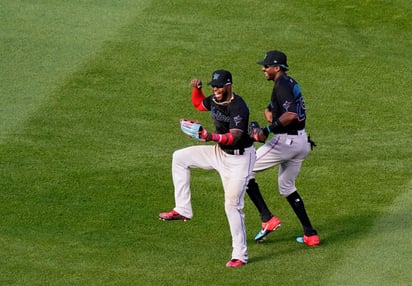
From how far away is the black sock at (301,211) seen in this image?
14641 millimetres

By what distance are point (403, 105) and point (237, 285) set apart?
6979 millimetres

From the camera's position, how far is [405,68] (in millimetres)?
20641

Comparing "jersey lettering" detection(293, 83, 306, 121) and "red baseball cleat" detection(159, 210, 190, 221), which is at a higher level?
"jersey lettering" detection(293, 83, 306, 121)

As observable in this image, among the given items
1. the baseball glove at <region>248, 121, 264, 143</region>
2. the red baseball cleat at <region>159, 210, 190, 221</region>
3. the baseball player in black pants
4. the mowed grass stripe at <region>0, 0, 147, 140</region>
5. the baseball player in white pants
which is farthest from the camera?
the mowed grass stripe at <region>0, 0, 147, 140</region>

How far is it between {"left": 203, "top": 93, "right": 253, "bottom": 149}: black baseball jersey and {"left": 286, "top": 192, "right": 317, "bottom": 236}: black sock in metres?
1.03

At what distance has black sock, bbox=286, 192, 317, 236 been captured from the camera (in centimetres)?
1464

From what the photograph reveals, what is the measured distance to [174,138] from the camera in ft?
59.6

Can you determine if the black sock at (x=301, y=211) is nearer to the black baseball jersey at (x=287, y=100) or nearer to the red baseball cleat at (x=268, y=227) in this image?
the red baseball cleat at (x=268, y=227)

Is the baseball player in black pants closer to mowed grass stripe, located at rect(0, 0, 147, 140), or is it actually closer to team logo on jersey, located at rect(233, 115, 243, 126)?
team logo on jersey, located at rect(233, 115, 243, 126)

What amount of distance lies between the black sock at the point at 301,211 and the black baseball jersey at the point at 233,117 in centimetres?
103

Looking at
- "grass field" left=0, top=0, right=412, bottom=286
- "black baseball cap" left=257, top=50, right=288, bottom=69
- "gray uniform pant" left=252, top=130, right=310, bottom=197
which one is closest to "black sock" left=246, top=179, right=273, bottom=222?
"gray uniform pant" left=252, top=130, right=310, bottom=197

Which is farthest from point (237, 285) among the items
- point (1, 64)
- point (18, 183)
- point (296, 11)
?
point (296, 11)

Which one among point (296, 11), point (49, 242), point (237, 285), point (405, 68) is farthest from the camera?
point (296, 11)

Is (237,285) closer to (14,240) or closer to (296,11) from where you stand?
(14,240)
